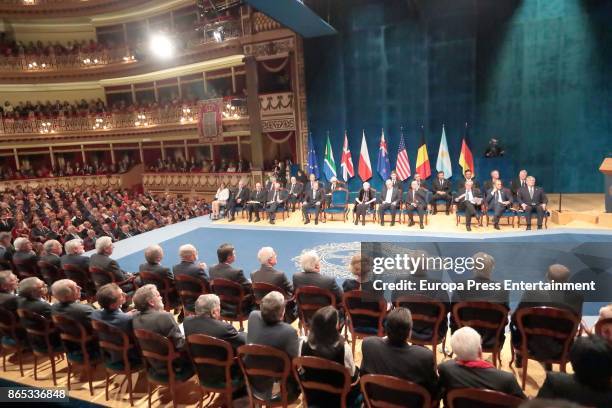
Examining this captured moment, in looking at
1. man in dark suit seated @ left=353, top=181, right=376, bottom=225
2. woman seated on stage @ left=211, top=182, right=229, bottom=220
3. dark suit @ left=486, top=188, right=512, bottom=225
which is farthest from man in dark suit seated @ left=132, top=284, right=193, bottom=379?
woman seated on stage @ left=211, top=182, right=229, bottom=220

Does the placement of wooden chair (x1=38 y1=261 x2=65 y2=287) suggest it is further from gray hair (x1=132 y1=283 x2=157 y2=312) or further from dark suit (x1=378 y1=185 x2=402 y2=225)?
dark suit (x1=378 y1=185 x2=402 y2=225)

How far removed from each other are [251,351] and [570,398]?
194 cm

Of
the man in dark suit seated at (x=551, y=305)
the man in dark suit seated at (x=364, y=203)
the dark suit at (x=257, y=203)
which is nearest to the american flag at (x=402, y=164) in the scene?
the man in dark suit seated at (x=364, y=203)

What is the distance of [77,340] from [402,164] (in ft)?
30.4

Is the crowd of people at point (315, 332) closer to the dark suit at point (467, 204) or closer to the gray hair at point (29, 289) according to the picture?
the gray hair at point (29, 289)

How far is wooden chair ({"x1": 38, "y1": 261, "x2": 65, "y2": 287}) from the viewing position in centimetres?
583

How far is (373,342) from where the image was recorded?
2.79 m

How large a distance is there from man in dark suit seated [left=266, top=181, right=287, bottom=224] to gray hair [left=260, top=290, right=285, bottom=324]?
7.41 m

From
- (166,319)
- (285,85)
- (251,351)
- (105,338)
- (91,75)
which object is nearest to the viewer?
(251,351)

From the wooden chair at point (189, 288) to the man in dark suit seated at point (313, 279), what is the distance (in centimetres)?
110

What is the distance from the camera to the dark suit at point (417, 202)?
29.8ft

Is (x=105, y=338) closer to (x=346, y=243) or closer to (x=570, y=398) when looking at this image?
(x=570, y=398)

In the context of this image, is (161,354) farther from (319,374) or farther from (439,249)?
(439,249)

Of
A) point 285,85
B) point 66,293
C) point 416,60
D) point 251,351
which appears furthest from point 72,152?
point 251,351
